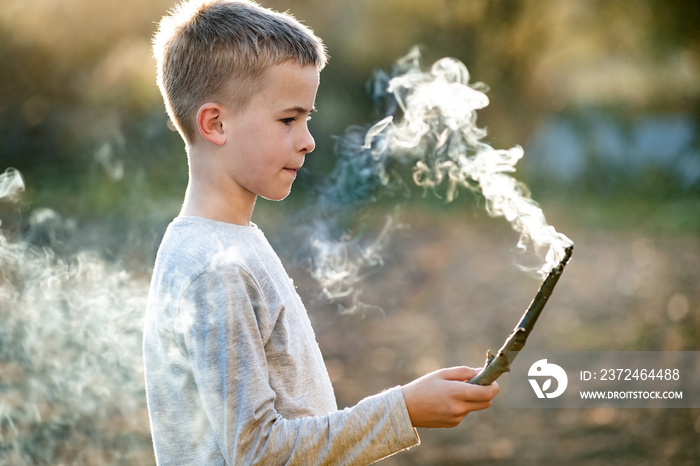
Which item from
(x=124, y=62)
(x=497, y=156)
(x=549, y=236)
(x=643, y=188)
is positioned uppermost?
(x=643, y=188)

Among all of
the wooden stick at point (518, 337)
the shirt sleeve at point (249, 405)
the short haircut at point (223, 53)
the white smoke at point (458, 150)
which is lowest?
the shirt sleeve at point (249, 405)

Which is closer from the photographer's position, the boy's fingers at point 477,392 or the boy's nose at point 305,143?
the boy's fingers at point 477,392

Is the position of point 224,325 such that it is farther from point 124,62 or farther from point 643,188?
point 643,188

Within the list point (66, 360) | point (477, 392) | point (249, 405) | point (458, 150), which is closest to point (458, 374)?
point (477, 392)

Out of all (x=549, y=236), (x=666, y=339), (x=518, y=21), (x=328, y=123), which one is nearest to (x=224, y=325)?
(x=549, y=236)

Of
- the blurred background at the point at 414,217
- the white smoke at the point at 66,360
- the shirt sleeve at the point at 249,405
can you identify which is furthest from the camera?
the blurred background at the point at 414,217

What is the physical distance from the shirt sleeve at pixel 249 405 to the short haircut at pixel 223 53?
14.1 inches

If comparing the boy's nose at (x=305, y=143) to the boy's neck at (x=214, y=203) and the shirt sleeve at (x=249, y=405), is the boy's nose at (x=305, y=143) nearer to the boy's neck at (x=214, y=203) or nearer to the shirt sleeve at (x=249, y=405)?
the boy's neck at (x=214, y=203)

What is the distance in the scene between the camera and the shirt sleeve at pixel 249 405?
3.77ft

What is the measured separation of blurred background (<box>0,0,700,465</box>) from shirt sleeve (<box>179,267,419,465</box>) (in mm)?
1694

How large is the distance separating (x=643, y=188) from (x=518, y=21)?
2.12 m

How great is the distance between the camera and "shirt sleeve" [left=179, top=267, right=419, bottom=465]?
115cm

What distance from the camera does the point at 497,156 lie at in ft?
6.46

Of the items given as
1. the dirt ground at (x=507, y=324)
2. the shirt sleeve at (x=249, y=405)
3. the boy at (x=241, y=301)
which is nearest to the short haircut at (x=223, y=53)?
the boy at (x=241, y=301)
